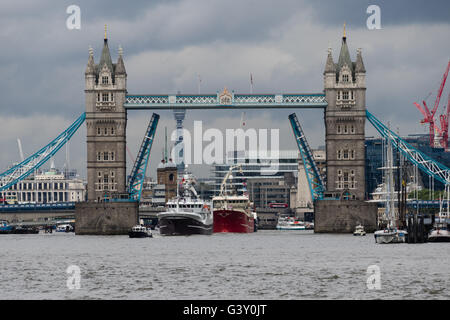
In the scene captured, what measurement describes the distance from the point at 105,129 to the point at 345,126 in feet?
106

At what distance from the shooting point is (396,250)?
8756 cm

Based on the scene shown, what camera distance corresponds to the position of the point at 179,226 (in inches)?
5221

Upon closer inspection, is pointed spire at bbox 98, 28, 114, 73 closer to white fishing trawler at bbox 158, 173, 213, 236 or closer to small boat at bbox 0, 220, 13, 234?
white fishing trawler at bbox 158, 173, 213, 236

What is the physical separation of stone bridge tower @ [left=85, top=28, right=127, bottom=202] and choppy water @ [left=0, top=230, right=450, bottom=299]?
4656 centimetres

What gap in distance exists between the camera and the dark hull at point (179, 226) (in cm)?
13175

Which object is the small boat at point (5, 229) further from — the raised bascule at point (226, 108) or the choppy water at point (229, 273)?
the choppy water at point (229, 273)

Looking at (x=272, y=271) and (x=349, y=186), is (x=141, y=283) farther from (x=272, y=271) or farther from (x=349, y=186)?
(x=349, y=186)

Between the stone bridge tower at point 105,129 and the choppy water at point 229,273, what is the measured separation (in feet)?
153

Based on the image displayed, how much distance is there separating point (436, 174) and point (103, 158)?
153 ft

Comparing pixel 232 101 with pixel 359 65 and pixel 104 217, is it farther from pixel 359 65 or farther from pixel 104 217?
pixel 104 217

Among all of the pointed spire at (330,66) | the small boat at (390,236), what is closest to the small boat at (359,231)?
the pointed spire at (330,66)

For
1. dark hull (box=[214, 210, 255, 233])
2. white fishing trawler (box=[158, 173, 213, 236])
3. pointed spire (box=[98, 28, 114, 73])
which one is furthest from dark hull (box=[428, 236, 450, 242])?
pointed spire (box=[98, 28, 114, 73])

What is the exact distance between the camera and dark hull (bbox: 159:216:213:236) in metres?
132
